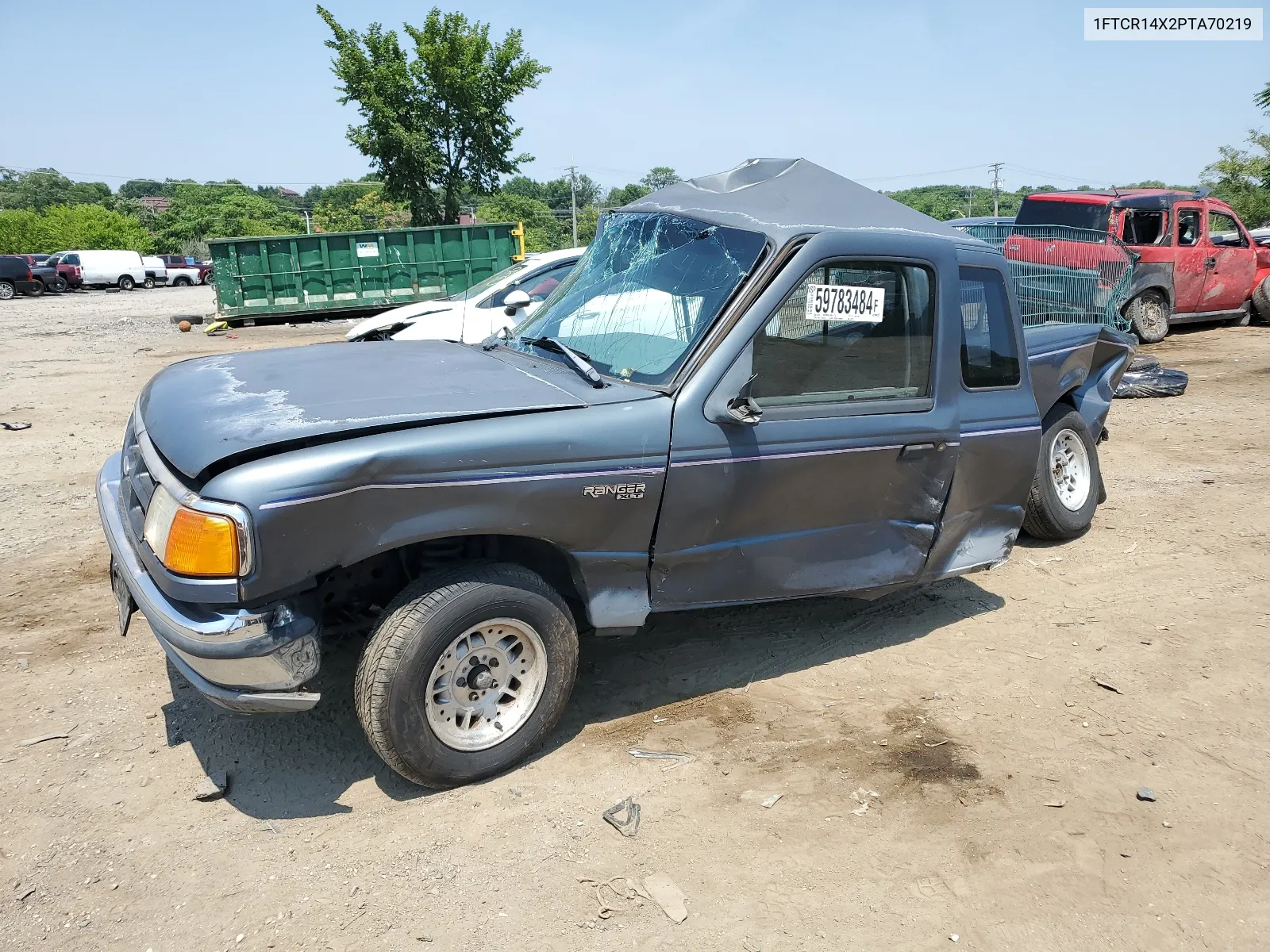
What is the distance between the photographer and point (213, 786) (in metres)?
3.40

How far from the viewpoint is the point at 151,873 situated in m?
2.95

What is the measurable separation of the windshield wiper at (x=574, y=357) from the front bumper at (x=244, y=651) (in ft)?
4.36

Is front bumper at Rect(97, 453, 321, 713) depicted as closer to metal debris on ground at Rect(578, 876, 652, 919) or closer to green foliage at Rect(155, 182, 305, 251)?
metal debris on ground at Rect(578, 876, 652, 919)

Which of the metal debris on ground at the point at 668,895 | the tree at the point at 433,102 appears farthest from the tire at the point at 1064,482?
the tree at the point at 433,102

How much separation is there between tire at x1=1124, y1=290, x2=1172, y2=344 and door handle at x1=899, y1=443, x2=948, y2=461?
1180 cm

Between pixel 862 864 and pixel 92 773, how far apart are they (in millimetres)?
2752

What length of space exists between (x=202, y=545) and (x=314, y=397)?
2.36ft

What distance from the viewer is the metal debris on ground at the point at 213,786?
334 cm

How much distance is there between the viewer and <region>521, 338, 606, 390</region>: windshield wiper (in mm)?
3576

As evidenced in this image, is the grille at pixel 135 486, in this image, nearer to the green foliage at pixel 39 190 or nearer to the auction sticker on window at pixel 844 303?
the auction sticker on window at pixel 844 303

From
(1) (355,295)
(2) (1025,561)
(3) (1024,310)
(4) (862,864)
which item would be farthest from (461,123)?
(4) (862,864)

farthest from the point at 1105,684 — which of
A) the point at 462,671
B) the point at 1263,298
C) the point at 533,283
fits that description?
the point at 1263,298

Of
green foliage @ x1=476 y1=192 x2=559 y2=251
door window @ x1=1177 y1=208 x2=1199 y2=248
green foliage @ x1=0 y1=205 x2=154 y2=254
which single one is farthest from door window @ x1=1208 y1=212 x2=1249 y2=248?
green foliage @ x1=0 y1=205 x2=154 y2=254

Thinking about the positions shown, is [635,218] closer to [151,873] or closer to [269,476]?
[269,476]
